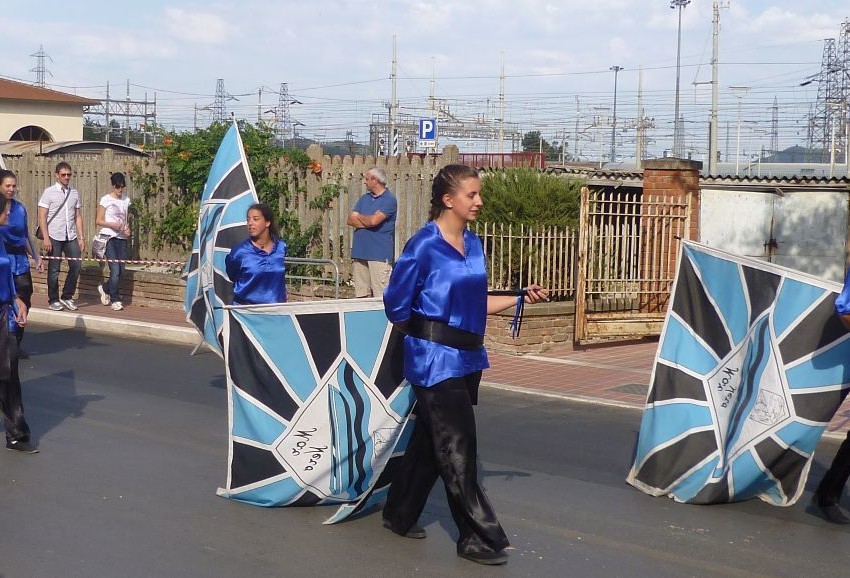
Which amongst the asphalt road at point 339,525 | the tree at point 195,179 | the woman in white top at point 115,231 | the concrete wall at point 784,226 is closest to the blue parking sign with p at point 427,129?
the tree at point 195,179

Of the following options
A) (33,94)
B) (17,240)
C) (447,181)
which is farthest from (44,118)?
(447,181)

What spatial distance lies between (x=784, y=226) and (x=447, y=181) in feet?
43.2

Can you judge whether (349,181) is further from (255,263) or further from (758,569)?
(758,569)

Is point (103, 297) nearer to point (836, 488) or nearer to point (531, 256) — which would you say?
point (531, 256)

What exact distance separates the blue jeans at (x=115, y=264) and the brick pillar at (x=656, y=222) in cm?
703

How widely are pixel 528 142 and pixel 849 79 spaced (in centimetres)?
1880

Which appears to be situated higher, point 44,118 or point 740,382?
point 44,118

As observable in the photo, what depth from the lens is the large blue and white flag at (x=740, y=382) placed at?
6359 mm

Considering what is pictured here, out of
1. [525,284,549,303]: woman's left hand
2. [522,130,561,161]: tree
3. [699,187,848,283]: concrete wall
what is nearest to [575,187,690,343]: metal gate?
[699,187,848,283]: concrete wall

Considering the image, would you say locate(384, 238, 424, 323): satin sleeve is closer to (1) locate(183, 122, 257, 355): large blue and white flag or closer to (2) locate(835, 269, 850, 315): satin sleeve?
(2) locate(835, 269, 850, 315): satin sleeve

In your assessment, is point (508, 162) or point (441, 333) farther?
point (508, 162)

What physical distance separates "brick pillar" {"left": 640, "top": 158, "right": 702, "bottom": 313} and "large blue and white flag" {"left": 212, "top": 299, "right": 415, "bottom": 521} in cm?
811

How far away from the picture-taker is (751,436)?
6.48 metres

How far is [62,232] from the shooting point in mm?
15570
